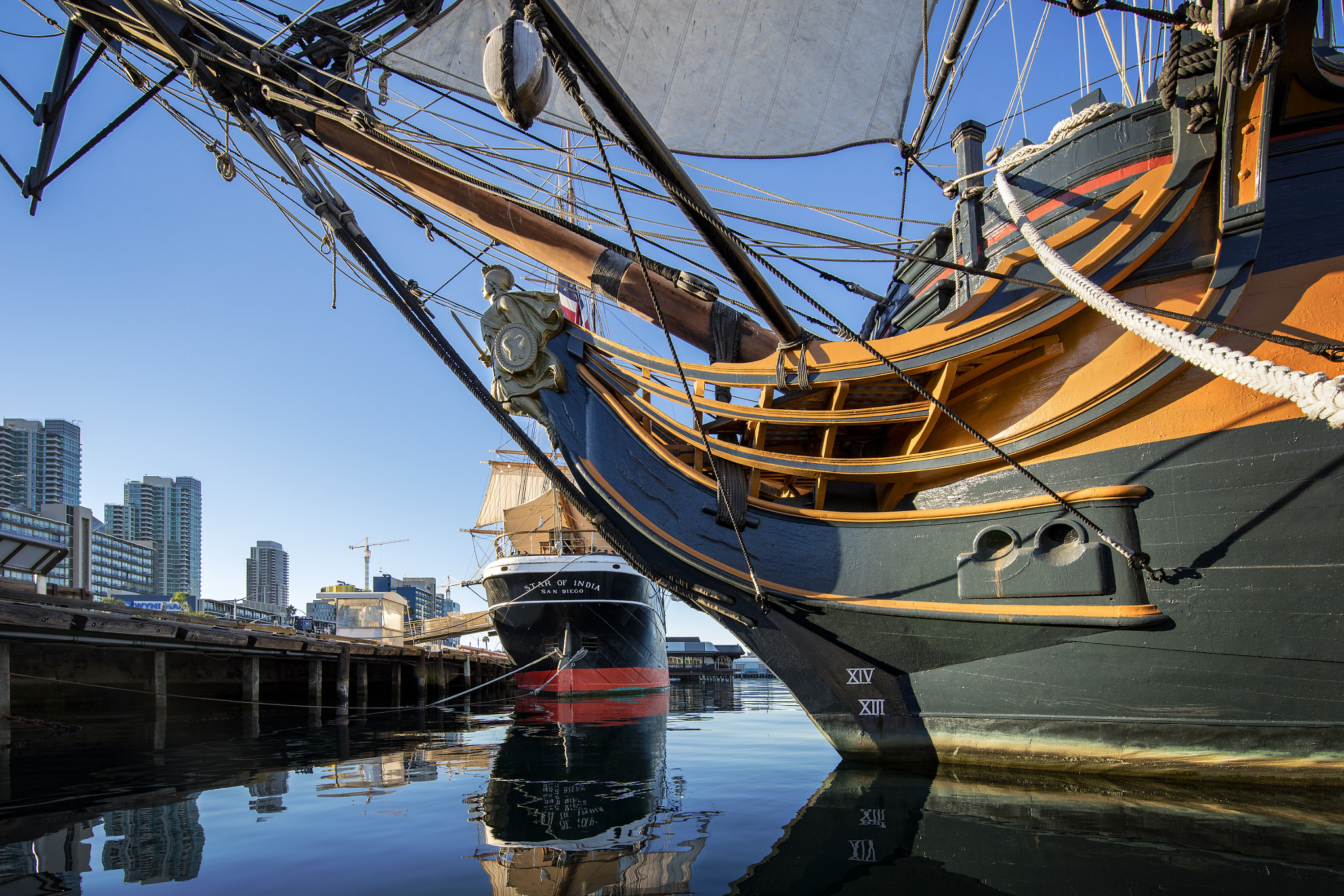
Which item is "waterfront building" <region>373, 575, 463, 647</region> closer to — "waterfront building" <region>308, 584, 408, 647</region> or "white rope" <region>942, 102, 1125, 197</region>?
"waterfront building" <region>308, 584, 408, 647</region>

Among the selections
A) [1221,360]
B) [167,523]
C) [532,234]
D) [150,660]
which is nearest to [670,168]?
[1221,360]

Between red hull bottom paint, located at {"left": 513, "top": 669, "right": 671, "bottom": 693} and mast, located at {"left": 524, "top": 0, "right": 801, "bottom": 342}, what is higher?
mast, located at {"left": 524, "top": 0, "right": 801, "bottom": 342}

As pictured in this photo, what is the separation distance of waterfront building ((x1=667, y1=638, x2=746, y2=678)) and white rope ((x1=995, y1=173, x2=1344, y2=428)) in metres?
45.9

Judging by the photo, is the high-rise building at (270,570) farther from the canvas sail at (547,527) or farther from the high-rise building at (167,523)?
the canvas sail at (547,527)

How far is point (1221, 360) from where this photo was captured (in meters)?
3.19

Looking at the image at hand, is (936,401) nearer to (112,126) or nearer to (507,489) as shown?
(112,126)

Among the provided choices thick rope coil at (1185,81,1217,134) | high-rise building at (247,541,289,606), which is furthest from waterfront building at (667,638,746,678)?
high-rise building at (247,541,289,606)

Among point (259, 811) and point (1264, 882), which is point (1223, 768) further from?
point (259, 811)

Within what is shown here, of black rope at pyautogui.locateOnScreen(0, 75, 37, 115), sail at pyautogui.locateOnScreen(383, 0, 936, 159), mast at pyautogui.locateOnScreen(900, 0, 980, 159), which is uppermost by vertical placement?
sail at pyautogui.locateOnScreen(383, 0, 936, 159)

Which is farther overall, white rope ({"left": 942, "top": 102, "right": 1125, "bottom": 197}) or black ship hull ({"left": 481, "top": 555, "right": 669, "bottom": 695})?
black ship hull ({"left": 481, "top": 555, "right": 669, "bottom": 695})

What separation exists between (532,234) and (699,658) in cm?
7005

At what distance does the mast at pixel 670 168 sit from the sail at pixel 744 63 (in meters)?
6.41

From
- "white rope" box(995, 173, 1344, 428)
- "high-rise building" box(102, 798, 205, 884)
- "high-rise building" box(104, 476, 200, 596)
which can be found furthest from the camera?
"high-rise building" box(104, 476, 200, 596)

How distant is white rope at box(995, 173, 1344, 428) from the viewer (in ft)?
8.86
